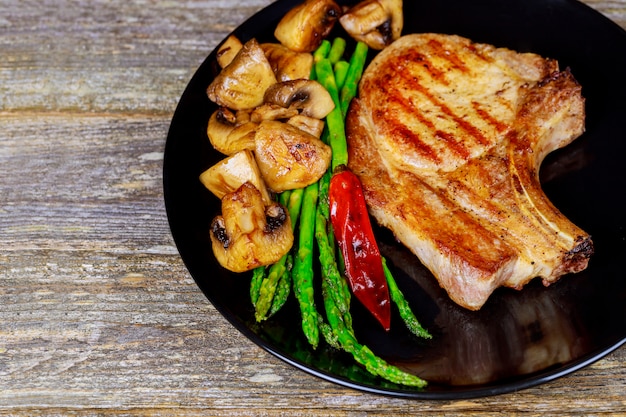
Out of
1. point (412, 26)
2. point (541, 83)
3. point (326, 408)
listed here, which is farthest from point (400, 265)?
point (412, 26)

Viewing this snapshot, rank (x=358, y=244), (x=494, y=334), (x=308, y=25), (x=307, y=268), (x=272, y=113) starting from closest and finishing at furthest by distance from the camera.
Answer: (x=494, y=334) → (x=307, y=268) → (x=358, y=244) → (x=272, y=113) → (x=308, y=25)

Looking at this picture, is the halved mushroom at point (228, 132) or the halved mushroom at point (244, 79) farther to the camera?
the halved mushroom at point (244, 79)

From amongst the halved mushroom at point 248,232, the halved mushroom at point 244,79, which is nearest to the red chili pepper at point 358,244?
the halved mushroom at point 248,232

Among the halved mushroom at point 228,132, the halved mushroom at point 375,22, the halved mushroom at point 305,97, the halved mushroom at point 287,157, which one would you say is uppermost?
the halved mushroom at point 375,22

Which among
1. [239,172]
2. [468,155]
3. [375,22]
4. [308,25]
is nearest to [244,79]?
[308,25]

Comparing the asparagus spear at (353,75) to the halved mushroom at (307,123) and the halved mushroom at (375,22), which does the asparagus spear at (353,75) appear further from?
the halved mushroom at (307,123)

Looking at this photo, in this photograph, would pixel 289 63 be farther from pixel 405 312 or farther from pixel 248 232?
pixel 405 312
